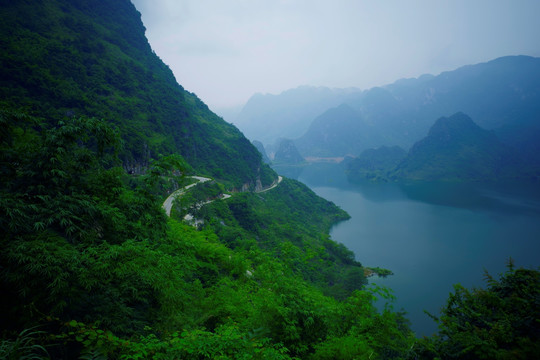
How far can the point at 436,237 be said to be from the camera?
4625 centimetres

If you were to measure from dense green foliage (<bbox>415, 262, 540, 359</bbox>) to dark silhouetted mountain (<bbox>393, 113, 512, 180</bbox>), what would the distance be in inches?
4889

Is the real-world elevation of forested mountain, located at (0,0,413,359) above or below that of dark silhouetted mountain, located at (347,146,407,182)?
below

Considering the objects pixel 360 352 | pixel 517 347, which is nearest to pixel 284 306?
pixel 360 352

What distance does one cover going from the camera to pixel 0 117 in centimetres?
528

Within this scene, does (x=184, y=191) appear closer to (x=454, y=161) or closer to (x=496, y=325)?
(x=496, y=325)

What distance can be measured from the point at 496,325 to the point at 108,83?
49.6 m

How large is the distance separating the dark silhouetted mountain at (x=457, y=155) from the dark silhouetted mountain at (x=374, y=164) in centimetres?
1110

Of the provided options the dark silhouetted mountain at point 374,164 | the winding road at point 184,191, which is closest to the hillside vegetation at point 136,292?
the winding road at point 184,191

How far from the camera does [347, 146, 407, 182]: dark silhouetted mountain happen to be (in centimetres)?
12206

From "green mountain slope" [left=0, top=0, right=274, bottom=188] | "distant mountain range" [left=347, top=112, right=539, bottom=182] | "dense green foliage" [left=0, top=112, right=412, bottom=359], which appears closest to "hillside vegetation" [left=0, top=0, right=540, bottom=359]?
"dense green foliage" [left=0, top=112, right=412, bottom=359]

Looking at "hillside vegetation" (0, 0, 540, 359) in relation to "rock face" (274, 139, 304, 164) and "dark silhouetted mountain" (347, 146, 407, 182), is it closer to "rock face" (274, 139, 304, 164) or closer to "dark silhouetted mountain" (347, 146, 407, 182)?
"dark silhouetted mountain" (347, 146, 407, 182)

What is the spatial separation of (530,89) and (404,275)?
268 metres

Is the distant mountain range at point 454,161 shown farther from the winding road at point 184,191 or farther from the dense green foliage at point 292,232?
the winding road at point 184,191

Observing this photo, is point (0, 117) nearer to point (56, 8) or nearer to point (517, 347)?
point (517, 347)
